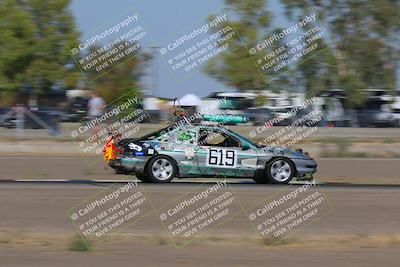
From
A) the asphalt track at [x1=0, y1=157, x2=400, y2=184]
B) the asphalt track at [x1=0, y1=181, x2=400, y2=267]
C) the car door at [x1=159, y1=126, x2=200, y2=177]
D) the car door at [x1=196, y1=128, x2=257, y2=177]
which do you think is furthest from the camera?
the asphalt track at [x1=0, y1=157, x2=400, y2=184]

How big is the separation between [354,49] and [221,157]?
27242 millimetres

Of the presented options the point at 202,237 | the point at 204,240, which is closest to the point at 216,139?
the point at 202,237

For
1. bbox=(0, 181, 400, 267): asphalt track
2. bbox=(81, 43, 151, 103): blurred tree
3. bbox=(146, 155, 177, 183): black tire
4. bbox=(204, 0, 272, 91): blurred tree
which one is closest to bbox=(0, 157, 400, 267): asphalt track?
bbox=(0, 181, 400, 267): asphalt track

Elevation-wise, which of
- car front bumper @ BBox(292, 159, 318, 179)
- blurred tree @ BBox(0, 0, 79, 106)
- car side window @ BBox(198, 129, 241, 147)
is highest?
blurred tree @ BBox(0, 0, 79, 106)

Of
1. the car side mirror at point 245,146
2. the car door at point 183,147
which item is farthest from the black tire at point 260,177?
the car door at point 183,147

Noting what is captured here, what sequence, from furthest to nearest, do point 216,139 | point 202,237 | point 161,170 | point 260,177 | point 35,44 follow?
point 35,44
point 260,177
point 216,139
point 161,170
point 202,237

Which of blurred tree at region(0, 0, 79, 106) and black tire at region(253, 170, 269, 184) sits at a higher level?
blurred tree at region(0, 0, 79, 106)

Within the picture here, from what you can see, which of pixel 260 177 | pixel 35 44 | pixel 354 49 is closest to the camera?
pixel 260 177

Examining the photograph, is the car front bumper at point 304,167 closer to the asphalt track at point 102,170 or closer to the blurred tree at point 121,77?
the asphalt track at point 102,170

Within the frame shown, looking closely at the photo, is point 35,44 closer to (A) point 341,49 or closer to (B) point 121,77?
(B) point 121,77

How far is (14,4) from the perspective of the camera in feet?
179

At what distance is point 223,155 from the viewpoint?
15.8 m

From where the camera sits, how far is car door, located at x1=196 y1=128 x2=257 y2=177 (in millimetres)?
15734

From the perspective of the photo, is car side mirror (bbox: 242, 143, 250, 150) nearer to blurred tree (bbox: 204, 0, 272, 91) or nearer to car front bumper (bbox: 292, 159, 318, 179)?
car front bumper (bbox: 292, 159, 318, 179)
